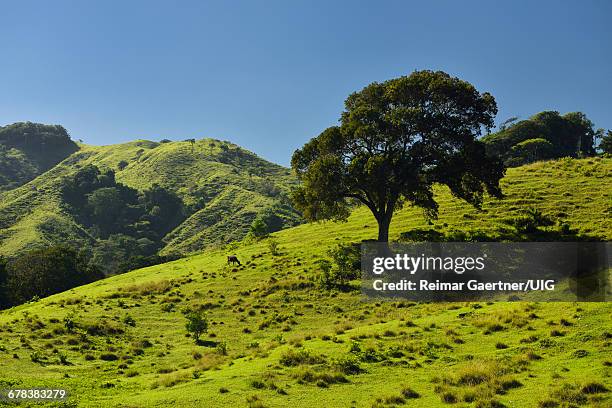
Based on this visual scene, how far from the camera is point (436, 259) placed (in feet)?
139

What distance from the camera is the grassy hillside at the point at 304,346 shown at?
61.4 ft

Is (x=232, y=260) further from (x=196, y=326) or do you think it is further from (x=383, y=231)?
(x=196, y=326)

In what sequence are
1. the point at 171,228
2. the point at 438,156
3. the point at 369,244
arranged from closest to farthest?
1. the point at 438,156
2. the point at 369,244
3. the point at 171,228

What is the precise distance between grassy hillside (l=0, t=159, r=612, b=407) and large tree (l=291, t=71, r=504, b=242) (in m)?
5.99

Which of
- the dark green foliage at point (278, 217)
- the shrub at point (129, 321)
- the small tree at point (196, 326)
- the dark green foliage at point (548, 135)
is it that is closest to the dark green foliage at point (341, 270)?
the small tree at point (196, 326)

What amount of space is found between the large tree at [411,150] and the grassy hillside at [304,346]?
599cm

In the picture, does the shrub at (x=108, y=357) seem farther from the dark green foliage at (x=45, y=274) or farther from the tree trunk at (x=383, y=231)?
the dark green foliage at (x=45, y=274)

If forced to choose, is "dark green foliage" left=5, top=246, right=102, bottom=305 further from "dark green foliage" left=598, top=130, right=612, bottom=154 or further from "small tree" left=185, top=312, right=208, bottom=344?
"dark green foliage" left=598, top=130, right=612, bottom=154

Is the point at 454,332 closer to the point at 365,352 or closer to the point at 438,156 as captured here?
the point at 365,352

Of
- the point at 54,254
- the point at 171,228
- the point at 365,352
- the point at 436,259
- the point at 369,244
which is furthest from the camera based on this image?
the point at 171,228

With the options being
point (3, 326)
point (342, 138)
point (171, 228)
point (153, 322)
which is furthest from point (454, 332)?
point (171, 228)

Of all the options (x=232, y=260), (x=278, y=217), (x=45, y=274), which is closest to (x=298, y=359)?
(x=232, y=260)

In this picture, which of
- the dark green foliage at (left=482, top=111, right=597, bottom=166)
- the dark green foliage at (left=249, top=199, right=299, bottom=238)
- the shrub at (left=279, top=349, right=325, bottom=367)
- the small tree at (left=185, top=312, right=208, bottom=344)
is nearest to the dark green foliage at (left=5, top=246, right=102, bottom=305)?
the small tree at (left=185, top=312, right=208, bottom=344)

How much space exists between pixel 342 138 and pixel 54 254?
60081mm
